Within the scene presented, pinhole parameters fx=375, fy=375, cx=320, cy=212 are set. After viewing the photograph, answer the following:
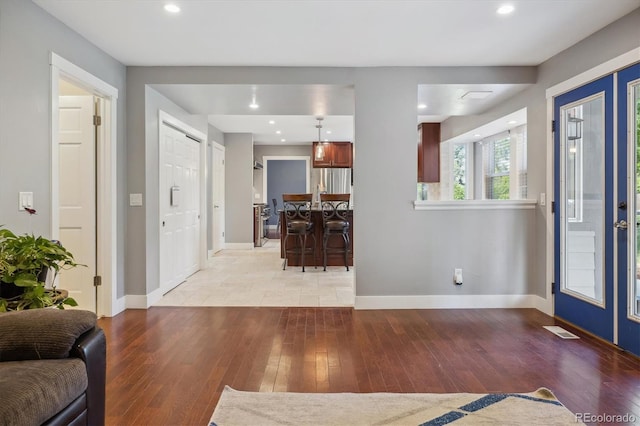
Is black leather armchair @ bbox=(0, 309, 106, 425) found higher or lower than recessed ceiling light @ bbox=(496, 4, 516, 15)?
lower

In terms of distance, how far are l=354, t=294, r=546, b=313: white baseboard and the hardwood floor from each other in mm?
203

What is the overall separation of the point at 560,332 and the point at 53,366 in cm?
365

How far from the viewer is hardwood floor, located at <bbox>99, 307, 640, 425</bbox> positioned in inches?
87.0

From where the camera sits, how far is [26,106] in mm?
2572

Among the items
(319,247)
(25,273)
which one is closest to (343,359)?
(25,273)

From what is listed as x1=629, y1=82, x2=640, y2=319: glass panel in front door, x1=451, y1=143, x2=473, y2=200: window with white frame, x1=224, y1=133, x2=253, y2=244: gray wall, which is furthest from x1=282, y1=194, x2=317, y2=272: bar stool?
x1=629, y1=82, x2=640, y2=319: glass panel in front door

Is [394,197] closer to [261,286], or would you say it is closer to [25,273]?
[261,286]

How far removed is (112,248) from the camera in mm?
3729

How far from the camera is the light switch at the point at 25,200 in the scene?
2520mm

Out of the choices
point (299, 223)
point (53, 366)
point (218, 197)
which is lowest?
point (53, 366)

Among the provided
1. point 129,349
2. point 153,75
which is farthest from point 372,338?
point 153,75

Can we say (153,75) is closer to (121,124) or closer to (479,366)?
(121,124)

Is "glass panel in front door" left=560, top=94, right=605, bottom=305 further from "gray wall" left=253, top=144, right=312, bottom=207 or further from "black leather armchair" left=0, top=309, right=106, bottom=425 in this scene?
"gray wall" left=253, top=144, right=312, bottom=207

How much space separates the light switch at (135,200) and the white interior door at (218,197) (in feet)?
12.5
